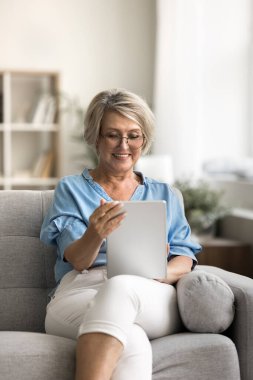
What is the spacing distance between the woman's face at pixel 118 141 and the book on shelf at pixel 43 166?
3.94m

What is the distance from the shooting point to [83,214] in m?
2.38

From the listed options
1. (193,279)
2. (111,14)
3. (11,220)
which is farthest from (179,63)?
(193,279)

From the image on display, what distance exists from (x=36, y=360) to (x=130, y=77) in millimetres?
4935

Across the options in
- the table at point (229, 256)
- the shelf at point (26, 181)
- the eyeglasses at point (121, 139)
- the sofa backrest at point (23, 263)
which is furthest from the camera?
the shelf at point (26, 181)

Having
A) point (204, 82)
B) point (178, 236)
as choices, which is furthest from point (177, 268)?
point (204, 82)

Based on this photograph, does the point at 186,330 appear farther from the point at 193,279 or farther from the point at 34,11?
the point at 34,11

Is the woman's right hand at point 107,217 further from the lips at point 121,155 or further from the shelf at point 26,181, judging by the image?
the shelf at point 26,181

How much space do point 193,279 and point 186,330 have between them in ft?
0.55

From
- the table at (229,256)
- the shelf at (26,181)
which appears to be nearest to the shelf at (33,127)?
the shelf at (26,181)

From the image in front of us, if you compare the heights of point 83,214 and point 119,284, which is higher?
point 83,214

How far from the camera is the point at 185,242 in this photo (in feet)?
8.02

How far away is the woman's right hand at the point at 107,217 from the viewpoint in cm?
207

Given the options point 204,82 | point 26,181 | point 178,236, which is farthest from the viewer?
point 26,181

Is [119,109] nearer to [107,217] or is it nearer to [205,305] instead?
[107,217]
